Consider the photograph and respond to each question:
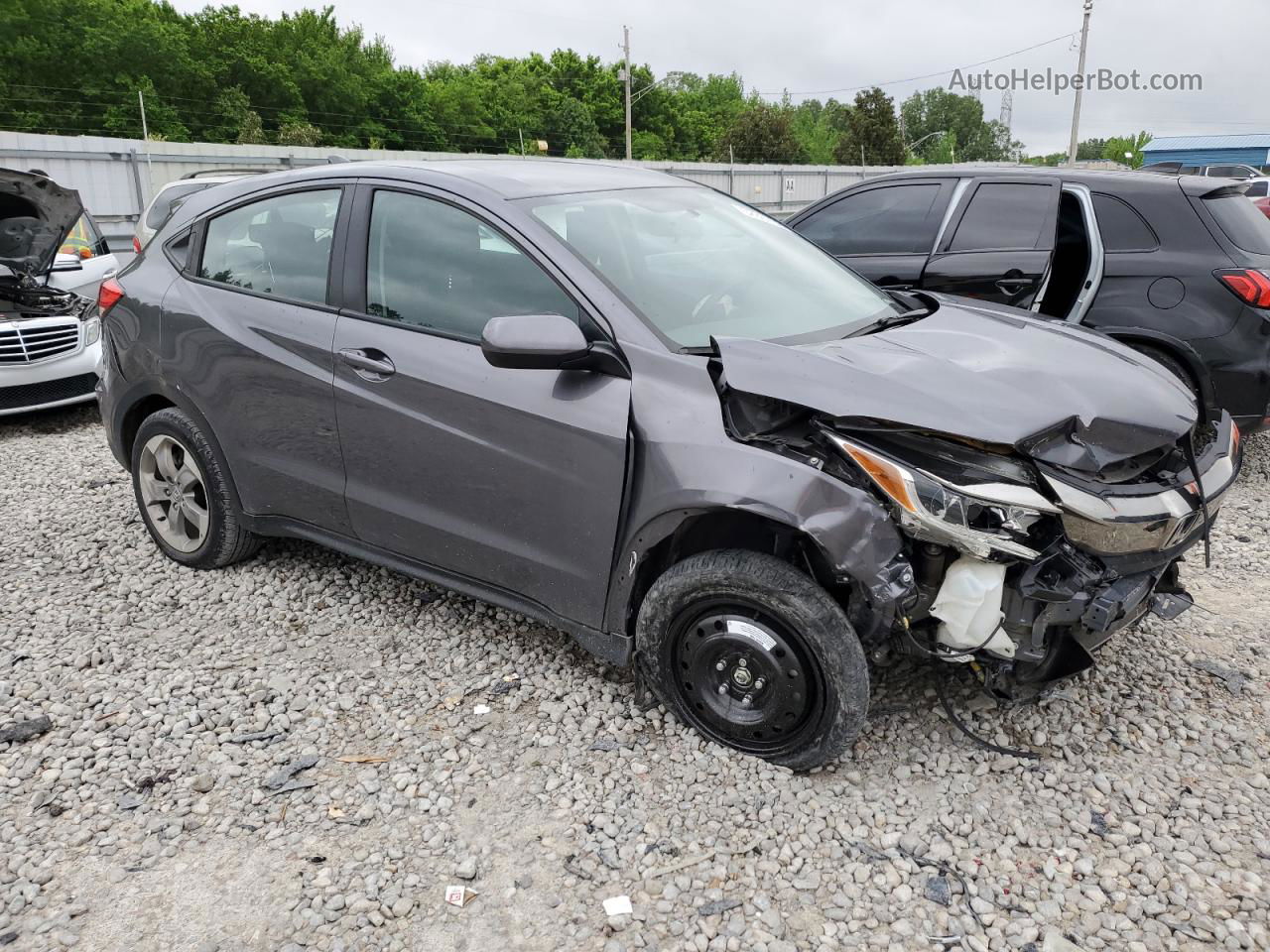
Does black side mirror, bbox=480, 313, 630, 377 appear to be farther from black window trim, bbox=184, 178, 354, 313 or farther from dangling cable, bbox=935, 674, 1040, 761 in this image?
dangling cable, bbox=935, 674, 1040, 761

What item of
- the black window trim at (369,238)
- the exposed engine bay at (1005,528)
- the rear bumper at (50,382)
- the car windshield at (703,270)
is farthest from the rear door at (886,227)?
the rear bumper at (50,382)

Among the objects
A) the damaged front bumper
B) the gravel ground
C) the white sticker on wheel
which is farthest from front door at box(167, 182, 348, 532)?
the damaged front bumper

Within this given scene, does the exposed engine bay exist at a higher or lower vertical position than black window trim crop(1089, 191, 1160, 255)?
lower

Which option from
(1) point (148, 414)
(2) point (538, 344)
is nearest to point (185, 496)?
(1) point (148, 414)

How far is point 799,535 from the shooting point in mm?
2920

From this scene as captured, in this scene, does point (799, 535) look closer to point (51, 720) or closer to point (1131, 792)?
point (1131, 792)

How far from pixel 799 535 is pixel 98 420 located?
262 inches

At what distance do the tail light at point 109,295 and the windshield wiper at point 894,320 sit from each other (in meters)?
3.24

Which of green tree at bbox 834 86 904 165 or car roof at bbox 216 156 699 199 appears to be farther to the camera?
green tree at bbox 834 86 904 165

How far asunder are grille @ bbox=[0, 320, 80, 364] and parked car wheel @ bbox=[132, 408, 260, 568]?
337cm

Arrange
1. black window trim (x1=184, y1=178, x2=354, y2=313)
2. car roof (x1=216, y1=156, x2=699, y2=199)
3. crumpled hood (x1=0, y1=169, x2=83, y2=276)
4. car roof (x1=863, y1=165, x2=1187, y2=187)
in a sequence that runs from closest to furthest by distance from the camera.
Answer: car roof (x1=216, y1=156, x2=699, y2=199) → black window trim (x1=184, y1=178, x2=354, y2=313) → car roof (x1=863, y1=165, x2=1187, y2=187) → crumpled hood (x1=0, y1=169, x2=83, y2=276)

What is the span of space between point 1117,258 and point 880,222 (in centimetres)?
148

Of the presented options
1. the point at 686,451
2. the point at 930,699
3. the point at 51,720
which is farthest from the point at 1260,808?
the point at 51,720

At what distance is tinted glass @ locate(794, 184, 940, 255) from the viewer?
246 inches
